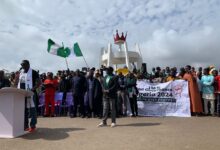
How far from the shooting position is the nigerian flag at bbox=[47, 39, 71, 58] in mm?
17047

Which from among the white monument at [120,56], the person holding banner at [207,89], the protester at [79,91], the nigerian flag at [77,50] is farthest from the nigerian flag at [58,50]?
the white monument at [120,56]

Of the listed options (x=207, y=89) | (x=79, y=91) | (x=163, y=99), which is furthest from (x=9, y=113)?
(x=207, y=89)

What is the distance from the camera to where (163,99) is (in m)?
13.9

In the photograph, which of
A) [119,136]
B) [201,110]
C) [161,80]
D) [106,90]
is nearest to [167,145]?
[119,136]

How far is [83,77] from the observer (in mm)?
13680

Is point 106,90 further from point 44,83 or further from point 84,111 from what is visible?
point 44,83

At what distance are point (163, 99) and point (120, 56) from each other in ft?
68.5

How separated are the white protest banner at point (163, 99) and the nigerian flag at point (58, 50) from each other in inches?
212

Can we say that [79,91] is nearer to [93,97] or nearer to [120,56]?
[93,97]

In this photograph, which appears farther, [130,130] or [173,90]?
[173,90]

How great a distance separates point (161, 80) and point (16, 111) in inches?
317

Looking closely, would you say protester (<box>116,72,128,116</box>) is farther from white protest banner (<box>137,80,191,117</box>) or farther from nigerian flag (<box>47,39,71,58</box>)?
nigerian flag (<box>47,39,71,58</box>)

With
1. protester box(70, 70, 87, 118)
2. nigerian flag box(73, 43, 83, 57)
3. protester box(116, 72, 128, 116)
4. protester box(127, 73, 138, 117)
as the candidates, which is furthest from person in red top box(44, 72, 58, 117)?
protester box(127, 73, 138, 117)

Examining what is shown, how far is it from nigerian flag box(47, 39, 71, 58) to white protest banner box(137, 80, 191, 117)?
538 centimetres
